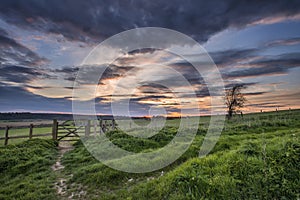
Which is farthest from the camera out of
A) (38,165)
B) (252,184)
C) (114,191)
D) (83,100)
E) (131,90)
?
(131,90)

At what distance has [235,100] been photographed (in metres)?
43.0

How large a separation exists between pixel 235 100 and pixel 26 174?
4294cm

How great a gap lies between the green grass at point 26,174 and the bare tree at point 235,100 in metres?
40.2

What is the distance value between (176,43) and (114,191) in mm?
12160

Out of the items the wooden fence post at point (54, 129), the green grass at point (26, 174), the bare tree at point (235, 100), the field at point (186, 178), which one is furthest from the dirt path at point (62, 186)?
the bare tree at point (235, 100)

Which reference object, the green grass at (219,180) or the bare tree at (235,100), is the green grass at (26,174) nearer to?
the green grass at (219,180)

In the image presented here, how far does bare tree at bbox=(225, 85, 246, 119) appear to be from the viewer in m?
42.9

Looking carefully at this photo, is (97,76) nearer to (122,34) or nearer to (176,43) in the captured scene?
(122,34)

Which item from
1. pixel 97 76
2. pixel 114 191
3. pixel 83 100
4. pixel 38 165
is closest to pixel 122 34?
pixel 97 76

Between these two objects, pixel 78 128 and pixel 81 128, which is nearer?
pixel 78 128

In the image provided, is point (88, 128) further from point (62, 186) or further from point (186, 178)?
point (186, 178)

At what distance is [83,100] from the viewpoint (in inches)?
583

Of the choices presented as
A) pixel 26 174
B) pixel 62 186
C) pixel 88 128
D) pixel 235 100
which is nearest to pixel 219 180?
pixel 62 186

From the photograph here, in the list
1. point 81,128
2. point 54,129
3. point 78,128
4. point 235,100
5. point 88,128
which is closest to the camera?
point 54,129
